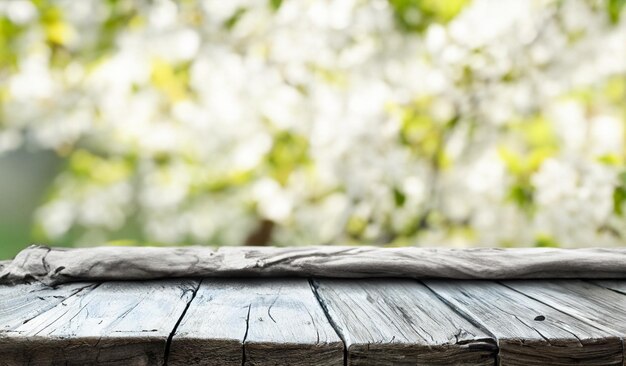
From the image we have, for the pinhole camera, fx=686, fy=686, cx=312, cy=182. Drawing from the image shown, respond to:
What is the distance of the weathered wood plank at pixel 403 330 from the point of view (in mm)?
601

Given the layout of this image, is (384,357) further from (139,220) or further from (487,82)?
(139,220)

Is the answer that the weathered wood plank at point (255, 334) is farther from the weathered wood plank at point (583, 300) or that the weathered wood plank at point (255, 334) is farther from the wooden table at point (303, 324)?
the weathered wood plank at point (583, 300)

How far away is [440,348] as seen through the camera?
0.60 m

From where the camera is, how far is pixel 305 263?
2.93 feet

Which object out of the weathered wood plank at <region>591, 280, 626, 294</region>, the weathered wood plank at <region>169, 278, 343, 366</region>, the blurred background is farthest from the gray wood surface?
the blurred background

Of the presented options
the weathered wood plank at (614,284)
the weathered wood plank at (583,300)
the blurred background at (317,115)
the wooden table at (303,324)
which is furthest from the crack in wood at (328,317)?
the blurred background at (317,115)

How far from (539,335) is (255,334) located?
0.26 m

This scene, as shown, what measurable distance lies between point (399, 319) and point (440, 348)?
0.09 m

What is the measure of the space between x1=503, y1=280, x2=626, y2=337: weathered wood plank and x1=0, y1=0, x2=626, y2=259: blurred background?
1396 millimetres

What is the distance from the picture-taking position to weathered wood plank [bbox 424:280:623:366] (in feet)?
2.02

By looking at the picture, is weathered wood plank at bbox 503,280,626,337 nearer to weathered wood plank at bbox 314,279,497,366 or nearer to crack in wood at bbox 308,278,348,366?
weathered wood plank at bbox 314,279,497,366

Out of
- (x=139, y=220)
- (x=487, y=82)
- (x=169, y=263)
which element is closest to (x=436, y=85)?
(x=487, y=82)

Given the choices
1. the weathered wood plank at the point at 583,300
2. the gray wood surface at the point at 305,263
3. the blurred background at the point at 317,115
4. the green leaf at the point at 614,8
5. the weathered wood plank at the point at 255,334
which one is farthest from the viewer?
the blurred background at the point at 317,115

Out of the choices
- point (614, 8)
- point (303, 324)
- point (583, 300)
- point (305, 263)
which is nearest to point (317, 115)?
point (614, 8)
